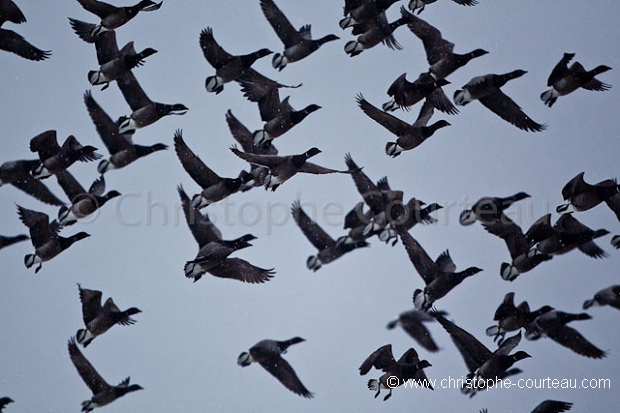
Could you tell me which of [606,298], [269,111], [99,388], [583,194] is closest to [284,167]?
[269,111]

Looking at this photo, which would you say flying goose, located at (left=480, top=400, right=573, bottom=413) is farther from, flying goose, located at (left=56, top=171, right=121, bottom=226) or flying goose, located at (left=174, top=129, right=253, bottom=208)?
flying goose, located at (left=56, top=171, right=121, bottom=226)

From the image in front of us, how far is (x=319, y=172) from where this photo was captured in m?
12.2

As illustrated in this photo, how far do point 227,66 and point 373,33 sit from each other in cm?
206

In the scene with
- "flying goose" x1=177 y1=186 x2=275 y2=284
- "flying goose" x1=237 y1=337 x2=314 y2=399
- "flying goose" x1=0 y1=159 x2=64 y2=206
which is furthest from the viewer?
"flying goose" x1=237 y1=337 x2=314 y2=399

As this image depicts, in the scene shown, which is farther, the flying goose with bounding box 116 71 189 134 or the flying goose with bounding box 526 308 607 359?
A: the flying goose with bounding box 116 71 189 134

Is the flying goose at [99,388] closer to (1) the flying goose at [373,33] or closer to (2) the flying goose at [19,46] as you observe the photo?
(2) the flying goose at [19,46]

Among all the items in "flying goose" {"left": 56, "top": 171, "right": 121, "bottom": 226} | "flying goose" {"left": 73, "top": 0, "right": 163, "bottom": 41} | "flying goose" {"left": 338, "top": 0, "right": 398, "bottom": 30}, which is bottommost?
"flying goose" {"left": 56, "top": 171, "right": 121, "bottom": 226}

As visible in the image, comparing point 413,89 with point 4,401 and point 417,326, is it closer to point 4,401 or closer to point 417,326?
point 417,326

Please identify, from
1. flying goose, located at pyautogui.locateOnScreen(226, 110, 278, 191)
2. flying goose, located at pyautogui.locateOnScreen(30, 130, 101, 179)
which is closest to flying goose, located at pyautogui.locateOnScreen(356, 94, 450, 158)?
flying goose, located at pyautogui.locateOnScreen(226, 110, 278, 191)

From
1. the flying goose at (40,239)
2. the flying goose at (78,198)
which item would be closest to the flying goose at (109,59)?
the flying goose at (78,198)

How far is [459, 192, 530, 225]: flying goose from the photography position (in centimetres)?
1205

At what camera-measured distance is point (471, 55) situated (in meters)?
12.4

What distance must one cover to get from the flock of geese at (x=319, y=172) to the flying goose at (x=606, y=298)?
0.04 ft

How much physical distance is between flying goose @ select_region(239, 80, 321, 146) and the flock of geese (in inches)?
0.6
